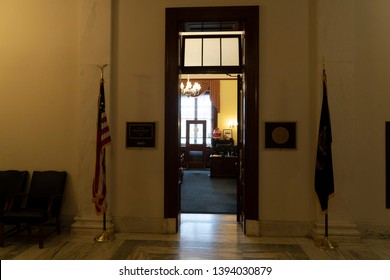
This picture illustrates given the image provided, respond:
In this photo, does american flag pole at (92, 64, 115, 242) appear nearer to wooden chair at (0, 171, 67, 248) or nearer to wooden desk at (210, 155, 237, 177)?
wooden chair at (0, 171, 67, 248)

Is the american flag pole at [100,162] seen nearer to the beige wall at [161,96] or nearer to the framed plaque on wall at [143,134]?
the beige wall at [161,96]

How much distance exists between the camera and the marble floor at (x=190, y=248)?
3559 millimetres

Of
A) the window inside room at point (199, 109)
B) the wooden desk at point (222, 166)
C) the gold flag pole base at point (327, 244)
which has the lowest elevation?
the gold flag pole base at point (327, 244)

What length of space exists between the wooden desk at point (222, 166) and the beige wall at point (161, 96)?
19.7 feet

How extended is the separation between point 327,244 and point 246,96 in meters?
2.39

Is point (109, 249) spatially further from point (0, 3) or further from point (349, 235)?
point (0, 3)

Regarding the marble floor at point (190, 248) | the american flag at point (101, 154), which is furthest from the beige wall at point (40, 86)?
the marble floor at point (190, 248)

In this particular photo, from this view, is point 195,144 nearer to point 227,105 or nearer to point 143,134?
point 227,105

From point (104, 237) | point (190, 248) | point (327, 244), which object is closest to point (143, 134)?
point (104, 237)

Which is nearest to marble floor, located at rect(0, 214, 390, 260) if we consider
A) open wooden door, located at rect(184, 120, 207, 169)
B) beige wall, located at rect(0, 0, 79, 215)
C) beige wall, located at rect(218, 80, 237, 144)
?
beige wall, located at rect(0, 0, 79, 215)

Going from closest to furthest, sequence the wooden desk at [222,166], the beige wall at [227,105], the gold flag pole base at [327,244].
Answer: the gold flag pole base at [327,244]
the wooden desk at [222,166]
the beige wall at [227,105]

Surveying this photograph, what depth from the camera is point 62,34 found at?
181 inches

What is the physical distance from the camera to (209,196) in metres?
7.20

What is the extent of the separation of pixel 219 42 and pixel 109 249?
3.83 metres
